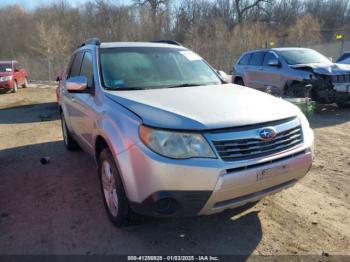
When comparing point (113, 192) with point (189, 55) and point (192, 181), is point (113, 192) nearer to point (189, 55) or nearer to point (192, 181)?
point (192, 181)

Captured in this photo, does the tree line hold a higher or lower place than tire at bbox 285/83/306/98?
higher

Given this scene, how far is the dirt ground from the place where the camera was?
10.3 ft

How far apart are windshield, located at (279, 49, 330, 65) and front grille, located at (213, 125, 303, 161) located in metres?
7.53

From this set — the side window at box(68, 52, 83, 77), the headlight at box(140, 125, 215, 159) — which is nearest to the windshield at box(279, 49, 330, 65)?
the side window at box(68, 52, 83, 77)

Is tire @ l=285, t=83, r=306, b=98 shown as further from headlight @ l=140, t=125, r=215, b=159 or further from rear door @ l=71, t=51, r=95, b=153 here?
headlight @ l=140, t=125, r=215, b=159

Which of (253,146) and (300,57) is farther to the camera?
(300,57)

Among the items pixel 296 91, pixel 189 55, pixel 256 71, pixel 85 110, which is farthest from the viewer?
pixel 256 71

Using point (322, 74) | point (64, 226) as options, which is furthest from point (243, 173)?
point (322, 74)

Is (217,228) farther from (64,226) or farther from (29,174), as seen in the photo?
(29,174)

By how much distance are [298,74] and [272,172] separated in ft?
24.0

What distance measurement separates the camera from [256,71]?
11.3 m

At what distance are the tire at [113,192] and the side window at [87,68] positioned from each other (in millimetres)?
1032

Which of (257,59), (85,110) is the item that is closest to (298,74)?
(257,59)

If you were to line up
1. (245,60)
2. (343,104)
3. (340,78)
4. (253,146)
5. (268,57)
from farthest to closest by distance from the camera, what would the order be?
(245,60) → (268,57) → (343,104) → (340,78) → (253,146)
